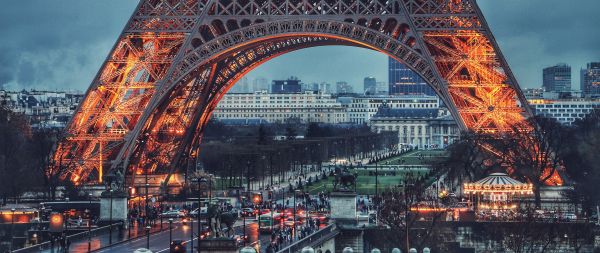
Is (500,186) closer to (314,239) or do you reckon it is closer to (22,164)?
(314,239)

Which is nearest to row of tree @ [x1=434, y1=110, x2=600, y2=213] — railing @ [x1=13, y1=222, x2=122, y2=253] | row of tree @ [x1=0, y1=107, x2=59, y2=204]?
railing @ [x1=13, y1=222, x2=122, y2=253]

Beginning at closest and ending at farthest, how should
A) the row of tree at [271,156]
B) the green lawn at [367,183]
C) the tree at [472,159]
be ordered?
the tree at [472,159]
the green lawn at [367,183]
the row of tree at [271,156]

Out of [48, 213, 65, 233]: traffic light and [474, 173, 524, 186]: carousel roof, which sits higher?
[474, 173, 524, 186]: carousel roof

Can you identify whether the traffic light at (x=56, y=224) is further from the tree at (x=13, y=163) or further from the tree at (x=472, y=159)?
the tree at (x=472, y=159)

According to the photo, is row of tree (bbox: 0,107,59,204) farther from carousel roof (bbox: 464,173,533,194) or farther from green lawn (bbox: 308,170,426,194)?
carousel roof (bbox: 464,173,533,194)

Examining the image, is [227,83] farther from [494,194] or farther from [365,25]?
[494,194]

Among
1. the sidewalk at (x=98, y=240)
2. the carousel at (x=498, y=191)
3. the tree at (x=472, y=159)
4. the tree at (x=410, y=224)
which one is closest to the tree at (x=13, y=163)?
the sidewalk at (x=98, y=240)
